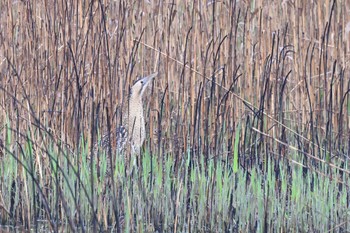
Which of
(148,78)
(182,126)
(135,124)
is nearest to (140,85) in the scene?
(148,78)

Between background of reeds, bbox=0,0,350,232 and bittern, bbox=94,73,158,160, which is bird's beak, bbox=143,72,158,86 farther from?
background of reeds, bbox=0,0,350,232

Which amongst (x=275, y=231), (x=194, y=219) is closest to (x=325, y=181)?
(x=275, y=231)

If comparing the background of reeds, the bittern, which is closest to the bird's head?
the bittern

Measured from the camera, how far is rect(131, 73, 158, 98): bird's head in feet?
Result: 15.1

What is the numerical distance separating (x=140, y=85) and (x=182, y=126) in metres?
0.50

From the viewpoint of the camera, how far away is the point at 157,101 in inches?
185

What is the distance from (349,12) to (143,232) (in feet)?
6.87

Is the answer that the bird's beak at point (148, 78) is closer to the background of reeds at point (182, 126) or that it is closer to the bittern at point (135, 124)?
the bittern at point (135, 124)

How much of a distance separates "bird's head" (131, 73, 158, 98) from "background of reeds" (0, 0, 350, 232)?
0.15 metres

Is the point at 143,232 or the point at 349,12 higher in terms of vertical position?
the point at 349,12

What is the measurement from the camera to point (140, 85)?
4.64 metres

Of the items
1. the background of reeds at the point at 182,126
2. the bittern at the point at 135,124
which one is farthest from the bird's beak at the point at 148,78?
the background of reeds at the point at 182,126

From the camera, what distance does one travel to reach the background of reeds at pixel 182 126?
10.9 ft

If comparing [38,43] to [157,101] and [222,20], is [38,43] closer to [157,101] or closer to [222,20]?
[157,101]
